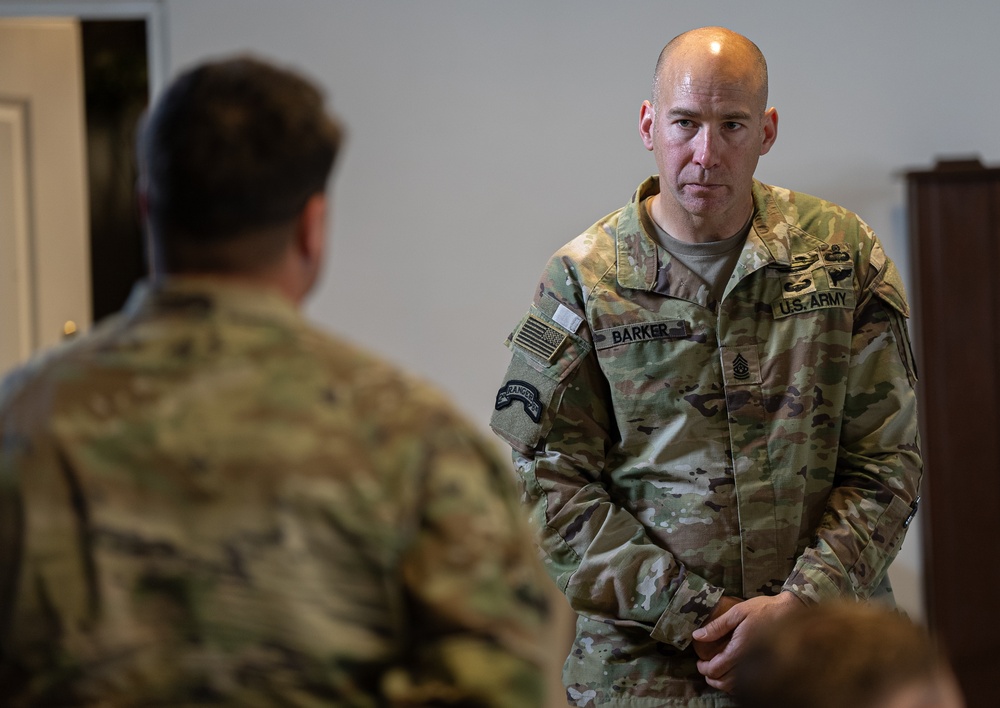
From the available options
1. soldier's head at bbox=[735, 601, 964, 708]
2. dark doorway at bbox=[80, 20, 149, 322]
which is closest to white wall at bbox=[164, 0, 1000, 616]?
dark doorway at bbox=[80, 20, 149, 322]

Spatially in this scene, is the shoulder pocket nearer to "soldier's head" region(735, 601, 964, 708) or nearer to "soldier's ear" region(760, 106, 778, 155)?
"soldier's ear" region(760, 106, 778, 155)

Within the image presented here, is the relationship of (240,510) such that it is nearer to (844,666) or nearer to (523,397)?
(844,666)

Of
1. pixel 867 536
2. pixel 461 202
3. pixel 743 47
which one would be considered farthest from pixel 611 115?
pixel 867 536

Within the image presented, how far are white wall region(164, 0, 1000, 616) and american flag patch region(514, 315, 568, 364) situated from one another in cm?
105

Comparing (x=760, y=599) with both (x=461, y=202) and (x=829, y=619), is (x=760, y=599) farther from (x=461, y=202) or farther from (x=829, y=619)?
(x=461, y=202)

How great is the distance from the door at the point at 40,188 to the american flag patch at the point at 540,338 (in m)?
1.66

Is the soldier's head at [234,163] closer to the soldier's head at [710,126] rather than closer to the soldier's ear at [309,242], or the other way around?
the soldier's ear at [309,242]

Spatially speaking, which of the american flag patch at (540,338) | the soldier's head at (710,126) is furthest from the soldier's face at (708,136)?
the american flag patch at (540,338)

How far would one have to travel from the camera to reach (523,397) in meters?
1.82

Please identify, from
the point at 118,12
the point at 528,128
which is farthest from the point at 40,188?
the point at 528,128

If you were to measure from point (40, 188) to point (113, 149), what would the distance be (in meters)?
0.29

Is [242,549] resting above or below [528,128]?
below

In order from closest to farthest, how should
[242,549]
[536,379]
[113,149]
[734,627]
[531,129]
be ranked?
[242,549], [734,627], [536,379], [531,129], [113,149]

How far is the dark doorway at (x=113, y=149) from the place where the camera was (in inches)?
126
